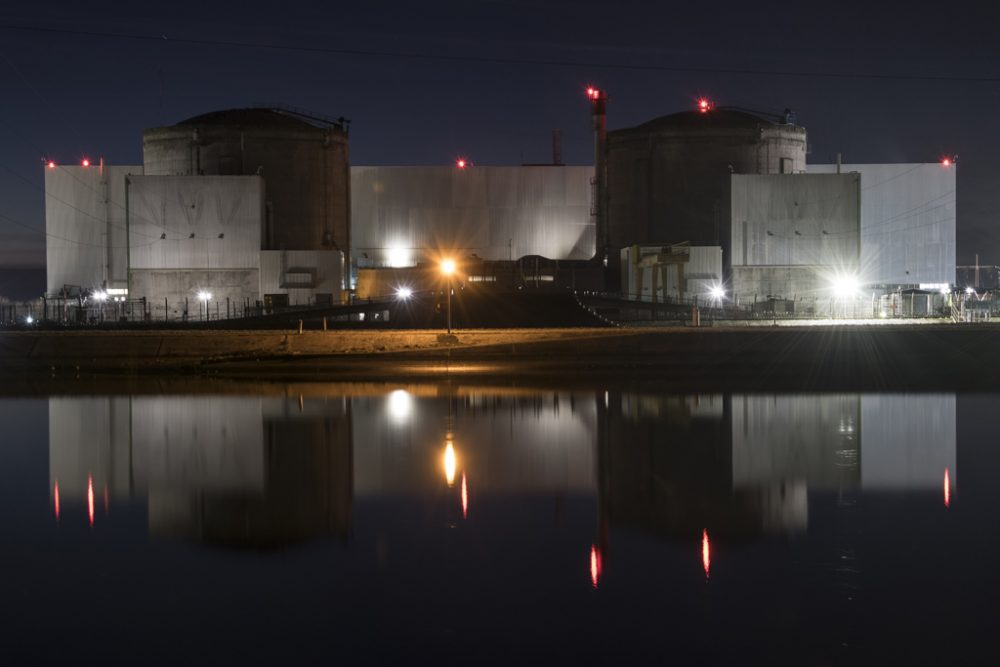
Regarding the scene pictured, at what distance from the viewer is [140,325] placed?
5131 centimetres

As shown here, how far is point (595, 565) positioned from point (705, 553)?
54.1 inches

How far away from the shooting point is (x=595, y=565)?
37.6 feet

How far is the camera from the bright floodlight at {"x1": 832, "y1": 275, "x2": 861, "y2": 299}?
210 feet

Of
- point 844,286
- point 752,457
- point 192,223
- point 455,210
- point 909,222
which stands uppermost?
point 455,210

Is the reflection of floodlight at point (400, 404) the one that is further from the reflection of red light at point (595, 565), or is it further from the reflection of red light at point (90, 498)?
the reflection of red light at point (595, 565)

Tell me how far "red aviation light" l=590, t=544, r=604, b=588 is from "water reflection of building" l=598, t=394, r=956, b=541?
1251mm

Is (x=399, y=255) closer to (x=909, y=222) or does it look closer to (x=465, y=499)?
(x=909, y=222)

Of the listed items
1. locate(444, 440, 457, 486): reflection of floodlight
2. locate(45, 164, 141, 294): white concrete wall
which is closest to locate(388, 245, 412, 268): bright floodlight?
locate(45, 164, 141, 294): white concrete wall

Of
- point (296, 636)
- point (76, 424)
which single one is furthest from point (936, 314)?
point (296, 636)

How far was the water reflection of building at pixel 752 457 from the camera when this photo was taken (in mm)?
14070

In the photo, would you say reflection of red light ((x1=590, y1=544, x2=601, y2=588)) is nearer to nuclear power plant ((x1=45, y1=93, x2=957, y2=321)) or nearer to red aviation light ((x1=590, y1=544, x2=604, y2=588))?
red aviation light ((x1=590, y1=544, x2=604, y2=588))

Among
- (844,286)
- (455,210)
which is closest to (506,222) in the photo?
(455,210)

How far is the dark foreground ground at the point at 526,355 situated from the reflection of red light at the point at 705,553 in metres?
23.0

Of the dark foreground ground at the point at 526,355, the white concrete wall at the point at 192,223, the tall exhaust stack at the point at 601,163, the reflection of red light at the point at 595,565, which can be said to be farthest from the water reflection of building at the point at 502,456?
the tall exhaust stack at the point at 601,163
